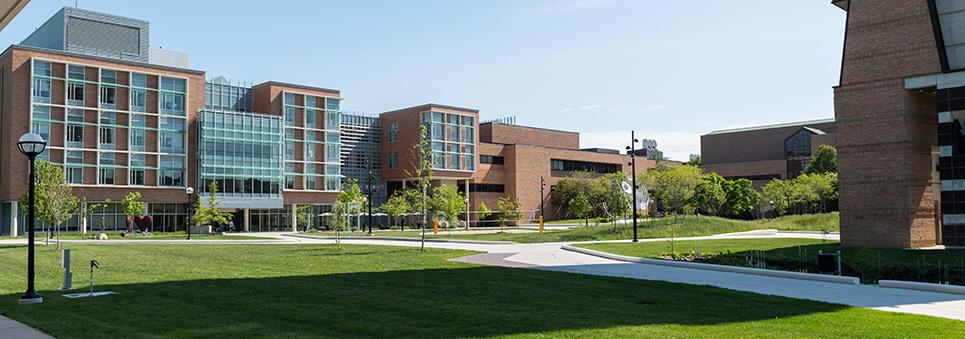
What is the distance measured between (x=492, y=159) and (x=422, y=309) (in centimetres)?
8332

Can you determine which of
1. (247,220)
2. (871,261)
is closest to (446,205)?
(247,220)

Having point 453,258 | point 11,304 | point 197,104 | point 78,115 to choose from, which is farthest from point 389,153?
point 11,304

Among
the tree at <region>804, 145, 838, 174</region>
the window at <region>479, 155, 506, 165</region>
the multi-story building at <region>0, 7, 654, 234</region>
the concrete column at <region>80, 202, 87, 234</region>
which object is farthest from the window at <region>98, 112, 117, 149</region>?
the tree at <region>804, 145, 838, 174</region>

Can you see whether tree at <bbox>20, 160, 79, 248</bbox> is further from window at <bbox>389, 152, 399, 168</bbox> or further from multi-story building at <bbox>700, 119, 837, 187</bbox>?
multi-story building at <bbox>700, 119, 837, 187</bbox>

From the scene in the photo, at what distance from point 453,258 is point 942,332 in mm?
17943

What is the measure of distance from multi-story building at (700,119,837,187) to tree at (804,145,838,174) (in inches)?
354

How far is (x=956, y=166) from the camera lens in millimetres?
29266

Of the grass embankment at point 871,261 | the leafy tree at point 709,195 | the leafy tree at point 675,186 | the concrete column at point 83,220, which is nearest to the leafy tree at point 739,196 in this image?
the leafy tree at point 709,195

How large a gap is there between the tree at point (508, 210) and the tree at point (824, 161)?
38.4 meters

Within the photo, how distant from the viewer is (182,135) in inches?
2813

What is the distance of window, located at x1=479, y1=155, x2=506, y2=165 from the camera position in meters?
94.6

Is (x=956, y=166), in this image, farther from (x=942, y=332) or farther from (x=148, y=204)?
(x=148, y=204)

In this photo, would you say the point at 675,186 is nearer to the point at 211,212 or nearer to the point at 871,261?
the point at 211,212

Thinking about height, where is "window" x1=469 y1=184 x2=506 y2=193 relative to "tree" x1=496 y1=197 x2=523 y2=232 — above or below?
above
